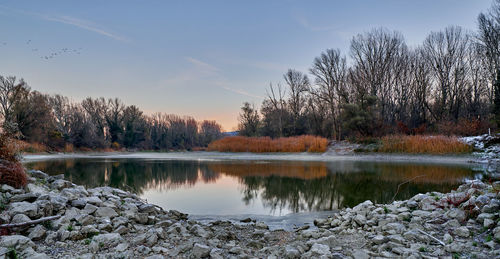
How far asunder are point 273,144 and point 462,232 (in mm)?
23205

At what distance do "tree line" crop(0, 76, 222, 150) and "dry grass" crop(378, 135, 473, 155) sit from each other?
27674 mm

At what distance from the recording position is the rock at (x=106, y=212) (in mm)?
4773

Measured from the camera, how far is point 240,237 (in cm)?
472

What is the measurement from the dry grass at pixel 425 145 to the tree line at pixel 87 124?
27.7m

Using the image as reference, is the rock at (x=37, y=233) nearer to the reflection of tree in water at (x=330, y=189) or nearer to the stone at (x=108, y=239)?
the stone at (x=108, y=239)

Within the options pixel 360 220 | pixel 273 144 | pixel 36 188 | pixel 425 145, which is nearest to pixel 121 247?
pixel 36 188

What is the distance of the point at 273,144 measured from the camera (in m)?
27.0

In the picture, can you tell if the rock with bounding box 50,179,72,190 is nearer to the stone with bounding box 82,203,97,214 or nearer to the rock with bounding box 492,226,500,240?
the stone with bounding box 82,203,97,214

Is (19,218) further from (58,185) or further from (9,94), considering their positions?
(9,94)

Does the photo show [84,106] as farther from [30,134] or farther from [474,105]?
[474,105]

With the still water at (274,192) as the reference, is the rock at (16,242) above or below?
above

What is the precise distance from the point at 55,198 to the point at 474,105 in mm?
36505

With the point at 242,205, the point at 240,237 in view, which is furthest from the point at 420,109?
the point at 240,237

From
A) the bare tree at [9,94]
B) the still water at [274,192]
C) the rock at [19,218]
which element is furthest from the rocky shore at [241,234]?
the bare tree at [9,94]
